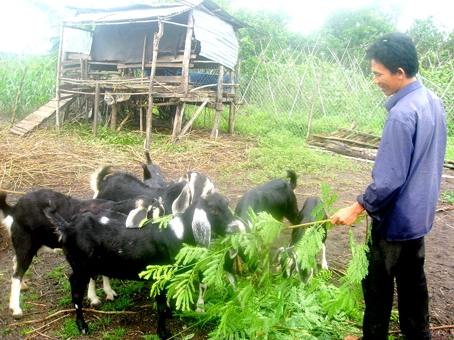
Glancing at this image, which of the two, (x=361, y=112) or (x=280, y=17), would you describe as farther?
(x=280, y=17)

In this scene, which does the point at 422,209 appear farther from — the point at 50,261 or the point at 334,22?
the point at 334,22

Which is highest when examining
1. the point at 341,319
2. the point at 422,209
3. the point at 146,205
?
the point at 422,209

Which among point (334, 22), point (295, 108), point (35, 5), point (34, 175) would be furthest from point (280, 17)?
point (34, 175)

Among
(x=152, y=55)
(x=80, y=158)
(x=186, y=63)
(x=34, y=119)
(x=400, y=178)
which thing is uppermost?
(x=152, y=55)

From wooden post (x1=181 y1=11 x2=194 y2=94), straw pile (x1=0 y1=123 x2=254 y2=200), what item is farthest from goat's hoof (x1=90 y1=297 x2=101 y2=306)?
wooden post (x1=181 y1=11 x2=194 y2=94)

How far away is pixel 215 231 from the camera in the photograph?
3.50 meters

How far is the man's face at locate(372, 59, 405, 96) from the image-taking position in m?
2.62

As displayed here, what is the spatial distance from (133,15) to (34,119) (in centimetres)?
496

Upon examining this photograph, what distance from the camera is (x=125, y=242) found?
3615mm

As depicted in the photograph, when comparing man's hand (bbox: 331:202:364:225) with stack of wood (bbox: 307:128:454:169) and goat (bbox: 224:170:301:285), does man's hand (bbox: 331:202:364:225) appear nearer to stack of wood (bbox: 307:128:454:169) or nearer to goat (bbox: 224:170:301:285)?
goat (bbox: 224:170:301:285)

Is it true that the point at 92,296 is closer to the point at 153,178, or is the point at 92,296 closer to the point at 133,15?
the point at 153,178

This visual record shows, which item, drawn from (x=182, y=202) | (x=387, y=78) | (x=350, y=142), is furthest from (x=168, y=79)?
(x=387, y=78)

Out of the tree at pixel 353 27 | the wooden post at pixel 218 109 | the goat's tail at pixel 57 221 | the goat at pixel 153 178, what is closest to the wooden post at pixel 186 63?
the wooden post at pixel 218 109

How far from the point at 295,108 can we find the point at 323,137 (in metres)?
2.88
